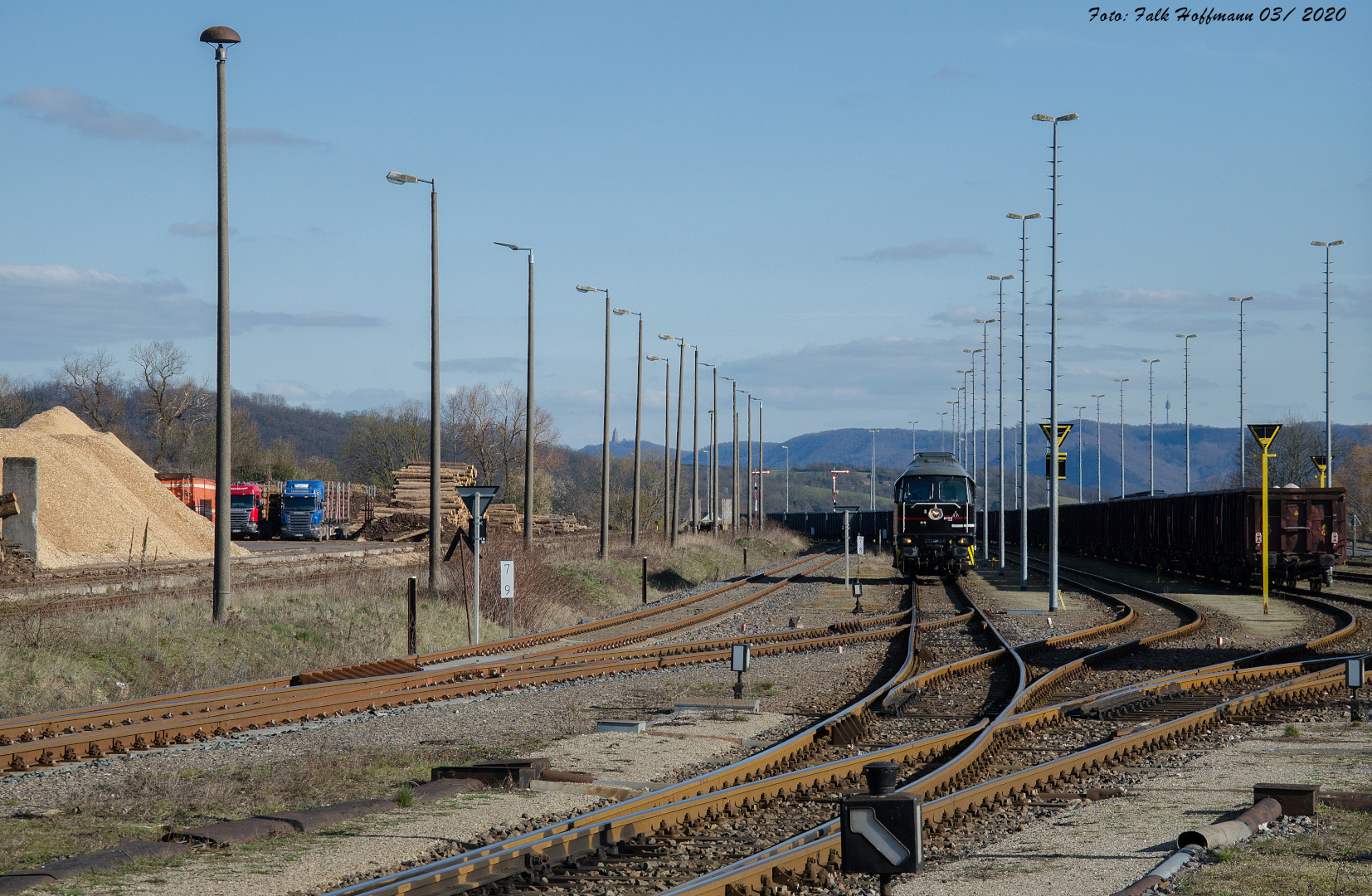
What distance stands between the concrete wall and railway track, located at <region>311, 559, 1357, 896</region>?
25.7 meters

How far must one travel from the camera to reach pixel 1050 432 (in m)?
33.0

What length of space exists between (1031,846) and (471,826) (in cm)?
387

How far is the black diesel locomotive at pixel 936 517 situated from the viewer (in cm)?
4019

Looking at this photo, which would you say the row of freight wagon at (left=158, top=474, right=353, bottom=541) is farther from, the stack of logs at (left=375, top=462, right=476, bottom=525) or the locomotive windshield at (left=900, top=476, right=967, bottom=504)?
the locomotive windshield at (left=900, top=476, right=967, bottom=504)

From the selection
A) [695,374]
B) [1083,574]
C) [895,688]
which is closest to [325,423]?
[695,374]

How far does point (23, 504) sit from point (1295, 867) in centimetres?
3367

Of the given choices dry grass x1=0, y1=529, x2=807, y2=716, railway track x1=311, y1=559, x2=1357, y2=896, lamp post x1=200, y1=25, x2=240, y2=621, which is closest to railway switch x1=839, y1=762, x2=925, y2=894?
railway track x1=311, y1=559, x2=1357, y2=896

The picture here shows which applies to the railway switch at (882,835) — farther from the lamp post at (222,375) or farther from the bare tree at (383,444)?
the bare tree at (383,444)

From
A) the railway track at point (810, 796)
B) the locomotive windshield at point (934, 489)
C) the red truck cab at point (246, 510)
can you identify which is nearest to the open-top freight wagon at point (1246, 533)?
the locomotive windshield at point (934, 489)

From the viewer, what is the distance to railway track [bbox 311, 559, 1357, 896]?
25.1ft

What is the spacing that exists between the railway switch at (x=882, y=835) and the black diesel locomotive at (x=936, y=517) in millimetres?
34383

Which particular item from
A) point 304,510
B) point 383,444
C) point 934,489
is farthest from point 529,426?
point 383,444

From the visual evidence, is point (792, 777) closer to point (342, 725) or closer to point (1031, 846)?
point (1031, 846)

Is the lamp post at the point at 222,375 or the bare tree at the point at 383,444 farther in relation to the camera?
the bare tree at the point at 383,444
